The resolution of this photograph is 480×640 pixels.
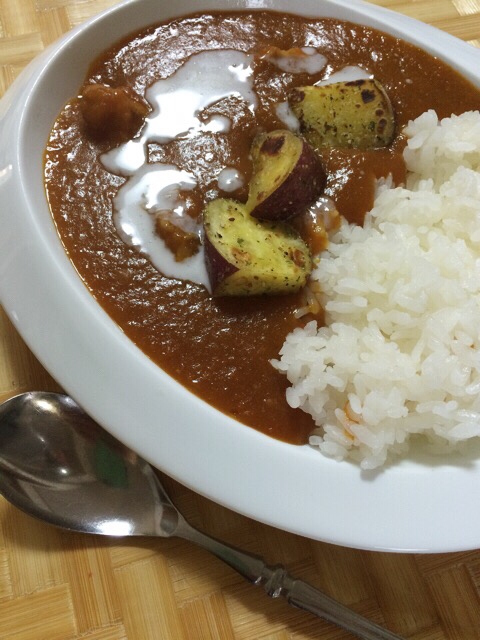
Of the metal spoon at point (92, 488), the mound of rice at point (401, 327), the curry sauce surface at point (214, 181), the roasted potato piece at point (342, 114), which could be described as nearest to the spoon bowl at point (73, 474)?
the metal spoon at point (92, 488)

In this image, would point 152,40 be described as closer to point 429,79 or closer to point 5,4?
point 5,4

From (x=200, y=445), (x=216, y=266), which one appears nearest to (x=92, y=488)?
(x=200, y=445)

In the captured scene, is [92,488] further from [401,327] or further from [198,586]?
[401,327]

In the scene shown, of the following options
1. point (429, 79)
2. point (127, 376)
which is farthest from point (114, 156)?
point (429, 79)

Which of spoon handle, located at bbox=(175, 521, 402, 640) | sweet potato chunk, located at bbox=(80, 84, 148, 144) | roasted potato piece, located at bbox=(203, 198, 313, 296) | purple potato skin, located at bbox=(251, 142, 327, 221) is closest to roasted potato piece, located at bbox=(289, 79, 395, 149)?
purple potato skin, located at bbox=(251, 142, 327, 221)

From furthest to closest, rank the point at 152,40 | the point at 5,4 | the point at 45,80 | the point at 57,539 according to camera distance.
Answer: the point at 5,4
the point at 152,40
the point at 45,80
the point at 57,539

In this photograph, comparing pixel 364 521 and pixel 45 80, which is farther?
pixel 45 80
